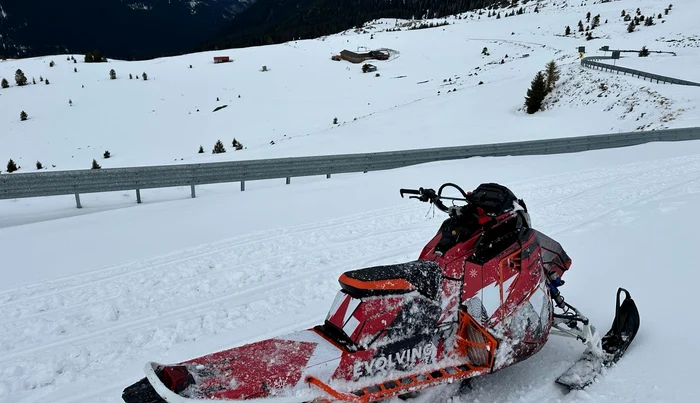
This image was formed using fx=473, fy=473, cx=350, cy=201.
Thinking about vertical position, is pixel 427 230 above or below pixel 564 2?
below

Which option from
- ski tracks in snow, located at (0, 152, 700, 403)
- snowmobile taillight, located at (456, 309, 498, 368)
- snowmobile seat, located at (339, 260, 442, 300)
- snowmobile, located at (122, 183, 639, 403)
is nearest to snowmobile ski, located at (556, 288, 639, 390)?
snowmobile, located at (122, 183, 639, 403)

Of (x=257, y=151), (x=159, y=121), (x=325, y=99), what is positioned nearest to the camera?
(x=257, y=151)

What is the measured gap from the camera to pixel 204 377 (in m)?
2.86

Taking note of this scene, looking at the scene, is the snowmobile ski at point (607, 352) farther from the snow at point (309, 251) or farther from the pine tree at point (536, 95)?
the pine tree at point (536, 95)

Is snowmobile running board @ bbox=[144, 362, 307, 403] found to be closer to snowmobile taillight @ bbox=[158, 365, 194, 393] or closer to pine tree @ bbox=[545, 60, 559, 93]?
snowmobile taillight @ bbox=[158, 365, 194, 393]

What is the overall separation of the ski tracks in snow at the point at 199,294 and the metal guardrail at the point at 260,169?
11.7 feet

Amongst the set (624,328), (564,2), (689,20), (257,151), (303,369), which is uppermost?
(564,2)

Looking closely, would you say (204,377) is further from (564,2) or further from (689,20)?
(564,2)

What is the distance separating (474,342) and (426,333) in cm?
42

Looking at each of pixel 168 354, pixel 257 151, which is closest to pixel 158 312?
pixel 168 354

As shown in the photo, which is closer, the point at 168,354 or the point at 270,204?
the point at 168,354

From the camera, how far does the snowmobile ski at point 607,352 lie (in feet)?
12.4

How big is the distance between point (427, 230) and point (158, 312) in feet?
14.7

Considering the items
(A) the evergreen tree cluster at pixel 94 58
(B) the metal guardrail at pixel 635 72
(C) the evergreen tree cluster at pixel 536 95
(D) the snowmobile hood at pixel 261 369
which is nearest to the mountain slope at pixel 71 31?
(A) the evergreen tree cluster at pixel 94 58
